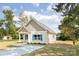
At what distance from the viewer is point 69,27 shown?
4.37 meters

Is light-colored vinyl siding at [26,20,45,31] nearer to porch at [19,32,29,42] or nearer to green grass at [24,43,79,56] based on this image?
porch at [19,32,29,42]

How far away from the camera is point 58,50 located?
4.32 m

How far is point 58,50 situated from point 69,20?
1.63 feet

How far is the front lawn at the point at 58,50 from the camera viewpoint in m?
4.29

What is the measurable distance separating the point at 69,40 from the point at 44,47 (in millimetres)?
404

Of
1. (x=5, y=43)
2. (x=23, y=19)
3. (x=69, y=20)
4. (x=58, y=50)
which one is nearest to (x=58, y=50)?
(x=58, y=50)

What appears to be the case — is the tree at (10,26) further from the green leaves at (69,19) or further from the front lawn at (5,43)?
the green leaves at (69,19)

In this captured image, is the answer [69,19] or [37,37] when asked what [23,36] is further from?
[69,19]

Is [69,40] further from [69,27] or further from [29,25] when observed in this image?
[29,25]

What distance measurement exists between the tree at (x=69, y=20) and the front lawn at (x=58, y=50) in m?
0.14

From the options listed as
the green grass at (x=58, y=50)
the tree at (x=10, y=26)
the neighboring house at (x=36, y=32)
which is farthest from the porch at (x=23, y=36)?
the green grass at (x=58, y=50)

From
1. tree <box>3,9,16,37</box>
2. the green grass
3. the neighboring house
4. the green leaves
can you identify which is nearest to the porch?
the neighboring house

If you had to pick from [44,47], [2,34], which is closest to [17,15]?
[2,34]

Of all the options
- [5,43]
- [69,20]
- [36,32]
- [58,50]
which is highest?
[69,20]
